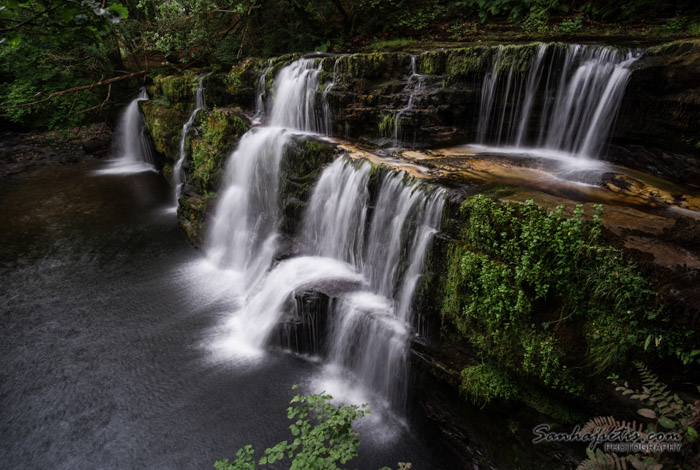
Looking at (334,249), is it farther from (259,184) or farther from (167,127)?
(167,127)

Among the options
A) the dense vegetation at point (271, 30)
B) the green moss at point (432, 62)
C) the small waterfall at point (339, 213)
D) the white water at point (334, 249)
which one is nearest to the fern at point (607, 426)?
the white water at point (334, 249)

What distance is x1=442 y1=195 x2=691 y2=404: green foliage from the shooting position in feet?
12.2

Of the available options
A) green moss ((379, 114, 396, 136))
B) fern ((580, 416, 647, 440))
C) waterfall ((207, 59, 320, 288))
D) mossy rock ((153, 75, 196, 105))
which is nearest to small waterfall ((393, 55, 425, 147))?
green moss ((379, 114, 396, 136))

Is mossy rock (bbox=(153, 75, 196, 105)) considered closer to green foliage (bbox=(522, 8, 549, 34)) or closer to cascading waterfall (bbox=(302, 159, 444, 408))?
cascading waterfall (bbox=(302, 159, 444, 408))

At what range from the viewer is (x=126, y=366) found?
6.56 metres

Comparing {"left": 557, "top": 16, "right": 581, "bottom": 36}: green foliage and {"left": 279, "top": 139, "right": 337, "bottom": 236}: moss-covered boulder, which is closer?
{"left": 279, "top": 139, "right": 337, "bottom": 236}: moss-covered boulder

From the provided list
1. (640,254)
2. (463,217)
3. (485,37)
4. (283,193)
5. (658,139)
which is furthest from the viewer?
(485,37)

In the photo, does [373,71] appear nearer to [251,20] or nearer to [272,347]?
[272,347]

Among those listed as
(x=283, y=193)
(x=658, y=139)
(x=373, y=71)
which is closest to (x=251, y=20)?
(x=373, y=71)

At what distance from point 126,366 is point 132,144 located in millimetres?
14053

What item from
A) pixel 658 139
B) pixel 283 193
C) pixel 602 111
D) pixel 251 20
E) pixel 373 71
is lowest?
pixel 283 193

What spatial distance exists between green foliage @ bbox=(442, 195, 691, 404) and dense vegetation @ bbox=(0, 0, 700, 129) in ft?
25.3

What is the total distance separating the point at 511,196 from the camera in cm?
514

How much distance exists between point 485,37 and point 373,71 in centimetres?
443
